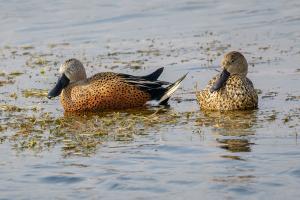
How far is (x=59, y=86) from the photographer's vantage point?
11.6 meters

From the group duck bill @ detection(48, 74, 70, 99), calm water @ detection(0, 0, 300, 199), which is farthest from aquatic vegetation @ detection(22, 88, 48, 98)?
duck bill @ detection(48, 74, 70, 99)

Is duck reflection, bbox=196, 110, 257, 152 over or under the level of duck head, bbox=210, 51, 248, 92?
under

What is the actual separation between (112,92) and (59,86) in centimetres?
80

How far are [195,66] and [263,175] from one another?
613 cm

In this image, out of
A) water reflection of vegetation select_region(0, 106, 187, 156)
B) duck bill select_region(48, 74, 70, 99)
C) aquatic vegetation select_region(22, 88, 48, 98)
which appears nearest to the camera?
water reflection of vegetation select_region(0, 106, 187, 156)

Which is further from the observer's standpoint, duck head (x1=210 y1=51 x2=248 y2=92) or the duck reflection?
duck head (x1=210 y1=51 x2=248 y2=92)

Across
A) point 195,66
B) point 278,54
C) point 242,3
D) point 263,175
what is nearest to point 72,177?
point 263,175

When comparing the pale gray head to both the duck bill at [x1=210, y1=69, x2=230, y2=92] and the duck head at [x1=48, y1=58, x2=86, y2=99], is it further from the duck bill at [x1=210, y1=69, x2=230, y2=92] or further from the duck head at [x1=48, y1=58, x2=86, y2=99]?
the duck bill at [x1=210, y1=69, x2=230, y2=92]

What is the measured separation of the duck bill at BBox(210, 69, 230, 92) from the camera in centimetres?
1088

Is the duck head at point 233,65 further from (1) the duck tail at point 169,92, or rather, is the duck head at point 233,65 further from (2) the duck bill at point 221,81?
(1) the duck tail at point 169,92

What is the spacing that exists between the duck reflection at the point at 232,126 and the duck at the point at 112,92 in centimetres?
97

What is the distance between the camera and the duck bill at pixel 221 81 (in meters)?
10.9

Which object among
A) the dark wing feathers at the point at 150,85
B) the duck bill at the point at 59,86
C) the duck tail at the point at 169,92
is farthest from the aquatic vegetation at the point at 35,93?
the duck tail at the point at 169,92

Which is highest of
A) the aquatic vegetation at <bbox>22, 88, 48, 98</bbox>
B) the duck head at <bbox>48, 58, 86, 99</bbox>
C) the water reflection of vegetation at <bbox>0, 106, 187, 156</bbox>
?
the duck head at <bbox>48, 58, 86, 99</bbox>
